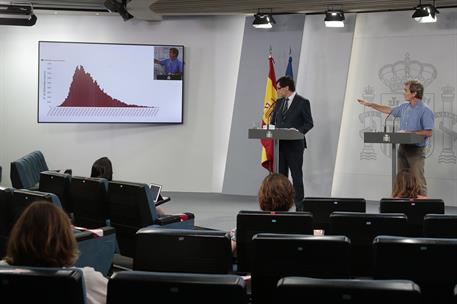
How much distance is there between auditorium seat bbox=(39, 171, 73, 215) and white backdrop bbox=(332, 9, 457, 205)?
203 inches

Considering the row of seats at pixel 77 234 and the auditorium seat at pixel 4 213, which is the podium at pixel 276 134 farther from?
the auditorium seat at pixel 4 213

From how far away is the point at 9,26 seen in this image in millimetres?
10844

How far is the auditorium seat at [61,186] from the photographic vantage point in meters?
5.89

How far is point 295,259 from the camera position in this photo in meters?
2.96

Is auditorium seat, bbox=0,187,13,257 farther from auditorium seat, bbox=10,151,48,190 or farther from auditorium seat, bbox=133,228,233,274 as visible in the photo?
auditorium seat, bbox=10,151,48,190

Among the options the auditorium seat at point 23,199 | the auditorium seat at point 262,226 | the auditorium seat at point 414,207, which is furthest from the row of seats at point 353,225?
the auditorium seat at point 23,199

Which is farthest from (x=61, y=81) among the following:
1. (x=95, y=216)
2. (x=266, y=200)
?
(x=266, y=200)

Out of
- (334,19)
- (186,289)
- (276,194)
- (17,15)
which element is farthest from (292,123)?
(186,289)

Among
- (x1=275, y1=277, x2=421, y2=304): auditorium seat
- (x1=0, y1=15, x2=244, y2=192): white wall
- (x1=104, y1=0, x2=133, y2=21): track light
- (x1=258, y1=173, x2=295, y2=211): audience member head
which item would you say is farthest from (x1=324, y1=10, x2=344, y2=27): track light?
(x1=275, y1=277, x2=421, y2=304): auditorium seat

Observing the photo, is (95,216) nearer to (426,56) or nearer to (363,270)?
(363,270)

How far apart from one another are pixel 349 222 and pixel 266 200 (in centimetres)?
58

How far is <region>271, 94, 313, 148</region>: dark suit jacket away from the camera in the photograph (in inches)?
311

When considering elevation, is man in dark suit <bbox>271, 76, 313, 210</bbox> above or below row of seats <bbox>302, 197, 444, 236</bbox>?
above

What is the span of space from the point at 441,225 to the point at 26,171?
5978mm
